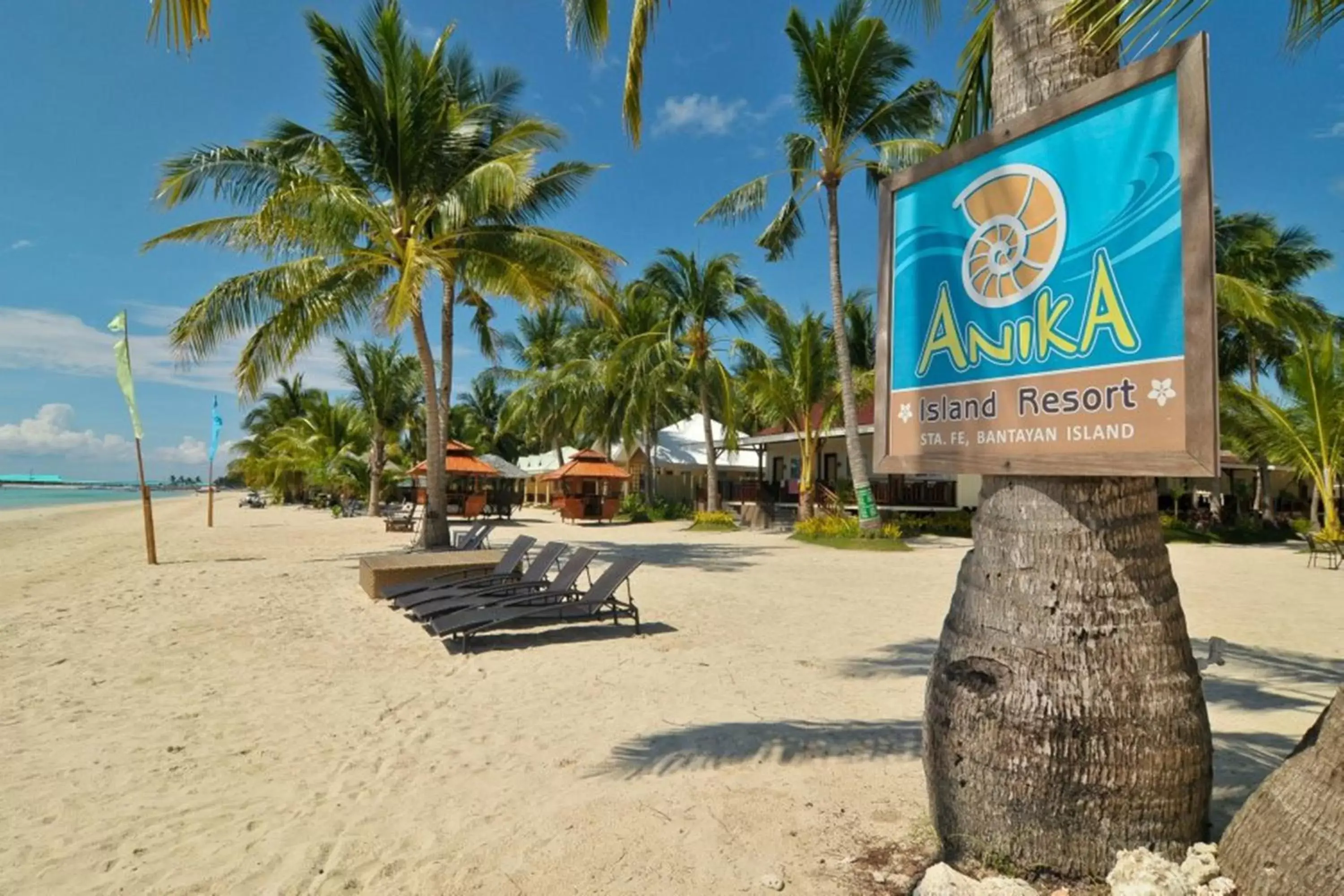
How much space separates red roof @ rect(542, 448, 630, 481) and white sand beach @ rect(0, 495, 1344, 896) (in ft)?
48.2

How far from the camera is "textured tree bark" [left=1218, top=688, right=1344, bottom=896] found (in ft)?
6.20

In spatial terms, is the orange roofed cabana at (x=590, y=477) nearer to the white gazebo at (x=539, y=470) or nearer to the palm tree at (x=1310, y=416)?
the white gazebo at (x=539, y=470)

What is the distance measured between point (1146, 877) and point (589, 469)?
2230cm

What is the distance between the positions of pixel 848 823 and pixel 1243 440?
21.3 meters

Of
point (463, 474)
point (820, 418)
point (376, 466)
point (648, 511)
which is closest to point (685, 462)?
point (648, 511)

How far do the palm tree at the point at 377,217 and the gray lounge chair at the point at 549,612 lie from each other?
189 inches

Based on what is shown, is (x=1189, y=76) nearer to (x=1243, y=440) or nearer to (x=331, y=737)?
(x=331, y=737)

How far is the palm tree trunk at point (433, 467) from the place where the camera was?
11664 mm

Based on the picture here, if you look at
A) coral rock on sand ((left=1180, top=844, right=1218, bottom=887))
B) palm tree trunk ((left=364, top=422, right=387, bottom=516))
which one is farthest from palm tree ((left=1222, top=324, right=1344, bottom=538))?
palm tree trunk ((left=364, top=422, right=387, bottom=516))

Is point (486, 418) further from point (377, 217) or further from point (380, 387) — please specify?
point (377, 217)

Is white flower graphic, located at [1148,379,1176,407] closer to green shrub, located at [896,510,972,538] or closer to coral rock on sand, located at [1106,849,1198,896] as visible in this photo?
coral rock on sand, located at [1106,849,1198,896]

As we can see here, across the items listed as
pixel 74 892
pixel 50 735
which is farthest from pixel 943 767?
pixel 50 735

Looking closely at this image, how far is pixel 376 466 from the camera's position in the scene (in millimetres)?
26562

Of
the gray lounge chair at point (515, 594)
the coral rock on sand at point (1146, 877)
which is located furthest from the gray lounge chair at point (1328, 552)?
the coral rock on sand at point (1146, 877)
